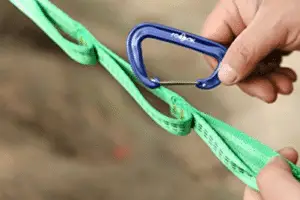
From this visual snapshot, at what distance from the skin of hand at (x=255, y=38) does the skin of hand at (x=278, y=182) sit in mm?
115

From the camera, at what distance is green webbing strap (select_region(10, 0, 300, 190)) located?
0.49 metres

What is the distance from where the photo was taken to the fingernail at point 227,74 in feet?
1.73

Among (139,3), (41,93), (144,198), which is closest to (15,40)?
(41,93)

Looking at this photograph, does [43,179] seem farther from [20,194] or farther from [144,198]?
[144,198]

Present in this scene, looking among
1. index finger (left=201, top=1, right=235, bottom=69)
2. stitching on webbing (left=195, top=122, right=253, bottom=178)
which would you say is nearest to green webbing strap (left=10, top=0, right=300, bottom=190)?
stitching on webbing (left=195, top=122, right=253, bottom=178)

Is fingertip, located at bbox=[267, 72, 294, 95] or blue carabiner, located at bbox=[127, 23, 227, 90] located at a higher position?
blue carabiner, located at bbox=[127, 23, 227, 90]

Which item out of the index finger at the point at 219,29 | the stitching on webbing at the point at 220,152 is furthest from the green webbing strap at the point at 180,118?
the index finger at the point at 219,29

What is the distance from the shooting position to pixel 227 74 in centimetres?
53

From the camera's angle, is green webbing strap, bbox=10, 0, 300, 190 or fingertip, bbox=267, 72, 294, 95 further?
fingertip, bbox=267, 72, 294, 95

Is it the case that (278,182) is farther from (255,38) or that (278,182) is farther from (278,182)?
(255,38)

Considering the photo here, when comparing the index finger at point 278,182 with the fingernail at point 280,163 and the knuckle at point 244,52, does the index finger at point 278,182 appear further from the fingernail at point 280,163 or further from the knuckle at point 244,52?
the knuckle at point 244,52

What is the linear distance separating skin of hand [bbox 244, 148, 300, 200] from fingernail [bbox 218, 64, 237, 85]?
0.35 ft

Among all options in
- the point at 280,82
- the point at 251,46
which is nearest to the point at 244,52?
the point at 251,46

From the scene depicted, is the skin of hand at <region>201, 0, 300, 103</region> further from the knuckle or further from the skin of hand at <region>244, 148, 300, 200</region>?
the skin of hand at <region>244, 148, 300, 200</region>
